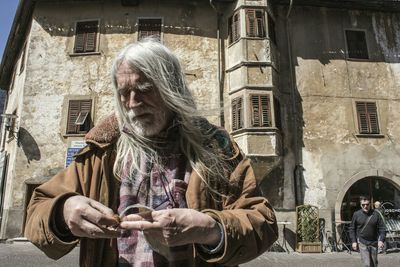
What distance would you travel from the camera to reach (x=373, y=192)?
14.0 metres

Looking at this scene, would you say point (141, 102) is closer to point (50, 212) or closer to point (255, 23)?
point (50, 212)

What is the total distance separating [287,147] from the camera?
1349 centimetres

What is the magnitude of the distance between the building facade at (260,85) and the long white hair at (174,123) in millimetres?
10928

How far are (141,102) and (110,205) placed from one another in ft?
1.39

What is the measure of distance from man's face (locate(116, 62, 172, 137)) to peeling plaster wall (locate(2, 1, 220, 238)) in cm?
1159

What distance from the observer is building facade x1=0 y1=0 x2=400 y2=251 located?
1302 centimetres

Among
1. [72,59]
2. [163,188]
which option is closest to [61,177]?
[163,188]

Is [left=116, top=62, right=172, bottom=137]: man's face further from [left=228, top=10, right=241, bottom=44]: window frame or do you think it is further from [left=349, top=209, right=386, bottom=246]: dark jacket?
[left=228, top=10, right=241, bottom=44]: window frame

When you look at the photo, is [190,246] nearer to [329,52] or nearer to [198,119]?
[198,119]

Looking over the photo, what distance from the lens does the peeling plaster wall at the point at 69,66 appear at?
13031 mm

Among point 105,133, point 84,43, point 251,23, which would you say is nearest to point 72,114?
point 84,43

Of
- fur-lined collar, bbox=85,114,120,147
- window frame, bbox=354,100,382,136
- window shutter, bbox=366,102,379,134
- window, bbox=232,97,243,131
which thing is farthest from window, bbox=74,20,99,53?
fur-lined collar, bbox=85,114,120,147

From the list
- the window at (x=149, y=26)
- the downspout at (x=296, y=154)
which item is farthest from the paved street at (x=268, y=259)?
the window at (x=149, y=26)

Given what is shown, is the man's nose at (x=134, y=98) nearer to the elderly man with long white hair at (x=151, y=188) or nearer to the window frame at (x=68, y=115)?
the elderly man with long white hair at (x=151, y=188)
